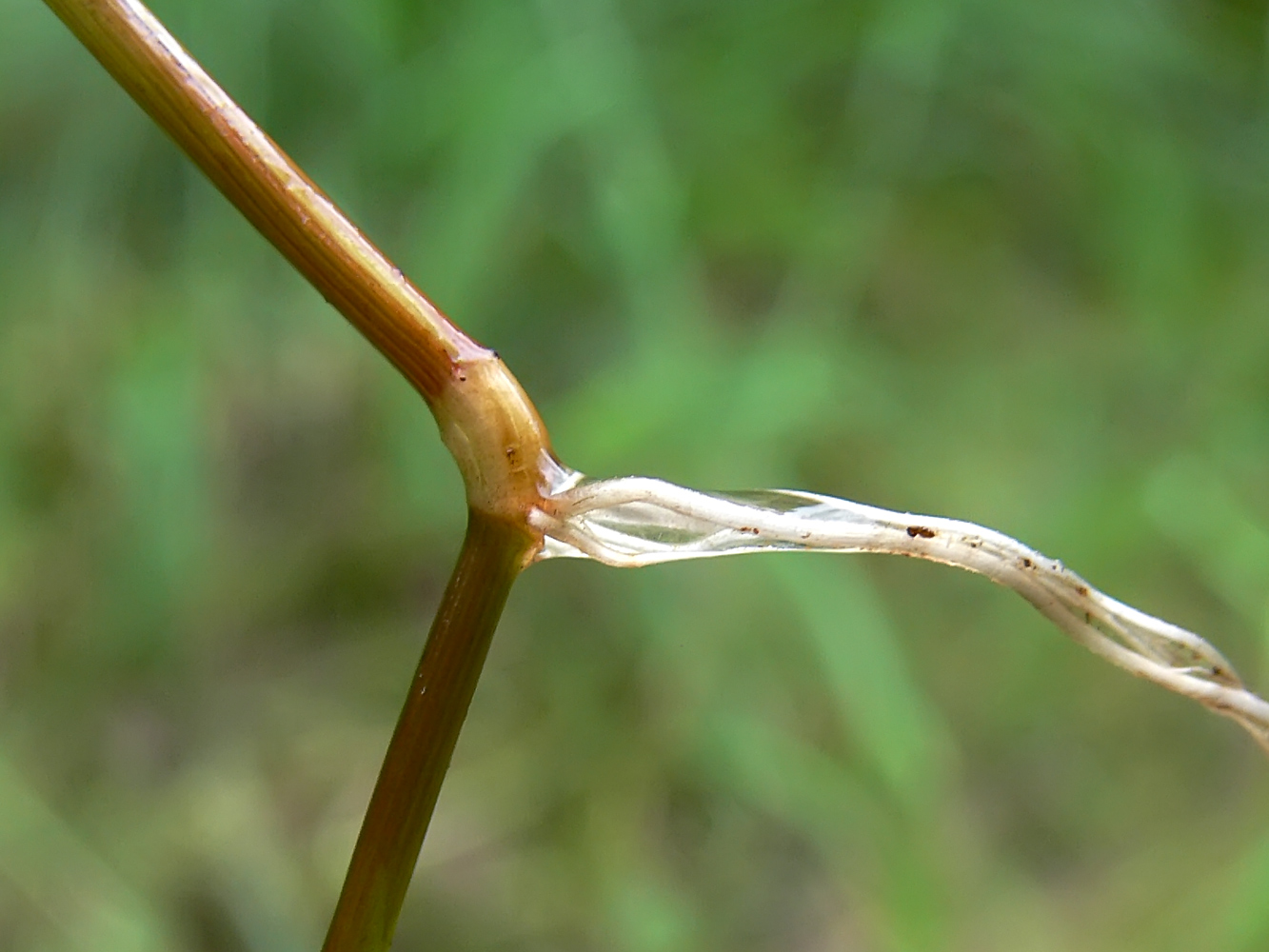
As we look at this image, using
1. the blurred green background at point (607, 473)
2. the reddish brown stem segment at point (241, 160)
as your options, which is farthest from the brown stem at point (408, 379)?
the blurred green background at point (607, 473)

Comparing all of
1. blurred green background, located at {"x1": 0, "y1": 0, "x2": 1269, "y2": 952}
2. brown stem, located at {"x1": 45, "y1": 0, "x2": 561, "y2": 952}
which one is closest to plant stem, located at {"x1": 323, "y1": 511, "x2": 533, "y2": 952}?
brown stem, located at {"x1": 45, "y1": 0, "x2": 561, "y2": 952}

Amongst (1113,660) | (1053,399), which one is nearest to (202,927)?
(1113,660)

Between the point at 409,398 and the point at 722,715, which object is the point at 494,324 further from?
the point at 722,715

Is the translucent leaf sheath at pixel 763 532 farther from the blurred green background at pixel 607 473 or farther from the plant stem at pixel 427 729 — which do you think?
the blurred green background at pixel 607 473

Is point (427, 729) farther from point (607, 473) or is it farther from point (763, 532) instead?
point (607, 473)

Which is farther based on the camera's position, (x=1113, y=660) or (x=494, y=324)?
(x=494, y=324)

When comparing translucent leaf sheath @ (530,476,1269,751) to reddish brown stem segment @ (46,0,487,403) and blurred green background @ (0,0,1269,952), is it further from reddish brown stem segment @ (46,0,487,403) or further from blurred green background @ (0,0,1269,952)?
blurred green background @ (0,0,1269,952)
